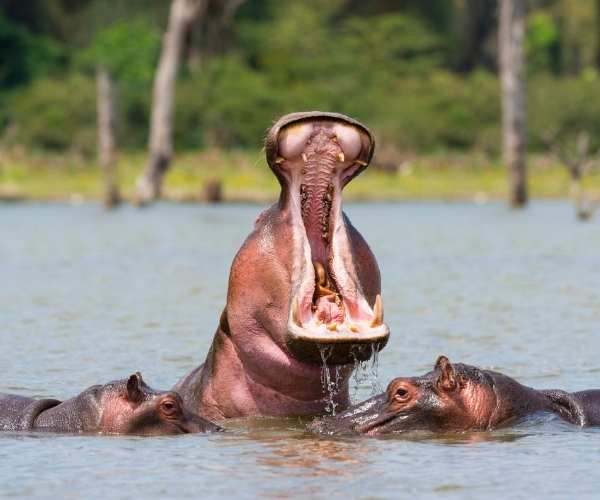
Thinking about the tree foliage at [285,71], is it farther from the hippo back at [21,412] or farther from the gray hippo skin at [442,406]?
the gray hippo skin at [442,406]

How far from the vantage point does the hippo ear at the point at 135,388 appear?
25.6 feet

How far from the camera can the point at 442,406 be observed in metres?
7.85

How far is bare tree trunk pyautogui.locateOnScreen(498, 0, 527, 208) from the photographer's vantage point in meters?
33.9

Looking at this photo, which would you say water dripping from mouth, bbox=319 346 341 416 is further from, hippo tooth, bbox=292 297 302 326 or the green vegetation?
the green vegetation

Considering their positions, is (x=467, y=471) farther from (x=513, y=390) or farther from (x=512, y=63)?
(x=512, y=63)

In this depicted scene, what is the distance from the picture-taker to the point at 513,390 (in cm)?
802

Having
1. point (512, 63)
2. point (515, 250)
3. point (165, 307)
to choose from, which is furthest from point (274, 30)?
point (165, 307)

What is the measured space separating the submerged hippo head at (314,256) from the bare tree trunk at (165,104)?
95.0ft

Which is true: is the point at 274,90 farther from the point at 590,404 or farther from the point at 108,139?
the point at 590,404

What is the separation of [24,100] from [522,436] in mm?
40485

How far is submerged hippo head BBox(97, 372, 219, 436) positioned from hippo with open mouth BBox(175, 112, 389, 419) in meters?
0.41

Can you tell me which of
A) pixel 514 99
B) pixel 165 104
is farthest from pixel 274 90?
pixel 514 99

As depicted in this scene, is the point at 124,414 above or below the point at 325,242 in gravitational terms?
below

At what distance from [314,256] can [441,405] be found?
0.90 metres
